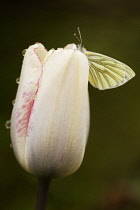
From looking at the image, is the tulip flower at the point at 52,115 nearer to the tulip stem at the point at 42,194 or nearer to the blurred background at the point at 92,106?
the tulip stem at the point at 42,194

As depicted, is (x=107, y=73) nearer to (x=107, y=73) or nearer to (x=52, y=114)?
(x=107, y=73)

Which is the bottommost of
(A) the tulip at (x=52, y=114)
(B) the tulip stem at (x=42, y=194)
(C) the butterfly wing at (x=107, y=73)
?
(B) the tulip stem at (x=42, y=194)

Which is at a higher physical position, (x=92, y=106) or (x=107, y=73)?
(x=92, y=106)

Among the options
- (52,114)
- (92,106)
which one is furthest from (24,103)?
(92,106)

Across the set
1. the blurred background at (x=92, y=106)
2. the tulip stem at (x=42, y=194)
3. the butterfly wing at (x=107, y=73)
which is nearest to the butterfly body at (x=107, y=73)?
the butterfly wing at (x=107, y=73)

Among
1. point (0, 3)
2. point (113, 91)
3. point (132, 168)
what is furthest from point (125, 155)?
point (0, 3)

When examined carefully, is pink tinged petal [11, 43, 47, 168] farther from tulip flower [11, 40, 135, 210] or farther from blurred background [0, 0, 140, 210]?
blurred background [0, 0, 140, 210]

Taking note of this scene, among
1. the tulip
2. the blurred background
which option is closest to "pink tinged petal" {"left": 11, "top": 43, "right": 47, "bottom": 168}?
the tulip
